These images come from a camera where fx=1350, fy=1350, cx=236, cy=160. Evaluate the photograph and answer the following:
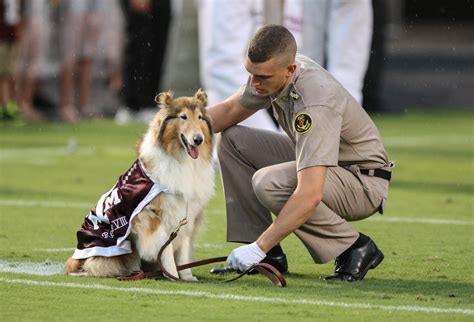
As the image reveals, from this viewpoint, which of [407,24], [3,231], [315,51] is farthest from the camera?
[407,24]

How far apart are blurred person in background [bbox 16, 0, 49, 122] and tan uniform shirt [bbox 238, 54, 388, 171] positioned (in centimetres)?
1196

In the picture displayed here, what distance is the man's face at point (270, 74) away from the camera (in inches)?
302

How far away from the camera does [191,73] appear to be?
20.0m

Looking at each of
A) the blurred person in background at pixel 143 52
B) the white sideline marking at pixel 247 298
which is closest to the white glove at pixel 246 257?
the white sideline marking at pixel 247 298

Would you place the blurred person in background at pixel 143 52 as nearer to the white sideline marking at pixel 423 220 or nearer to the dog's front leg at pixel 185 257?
the white sideline marking at pixel 423 220

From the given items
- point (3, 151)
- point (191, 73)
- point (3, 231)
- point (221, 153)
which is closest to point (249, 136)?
point (221, 153)

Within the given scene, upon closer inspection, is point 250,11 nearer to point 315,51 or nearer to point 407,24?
point 315,51

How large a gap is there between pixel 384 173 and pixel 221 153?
1.05m

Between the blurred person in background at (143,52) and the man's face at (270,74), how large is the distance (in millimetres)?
13224

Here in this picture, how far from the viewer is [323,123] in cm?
765

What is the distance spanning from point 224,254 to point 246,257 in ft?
4.91

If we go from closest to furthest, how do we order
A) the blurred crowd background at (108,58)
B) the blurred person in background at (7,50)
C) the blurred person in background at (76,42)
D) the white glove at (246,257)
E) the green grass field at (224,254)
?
the green grass field at (224,254) < the white glove at (246,257) < the blurred person in background at (7,50) < the blurred crowd background at (108,58) < the blurred person in background at (76,42)

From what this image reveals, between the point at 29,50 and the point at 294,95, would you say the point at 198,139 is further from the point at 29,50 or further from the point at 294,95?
the point at 29,50

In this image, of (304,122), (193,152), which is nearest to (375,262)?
(304,122)
